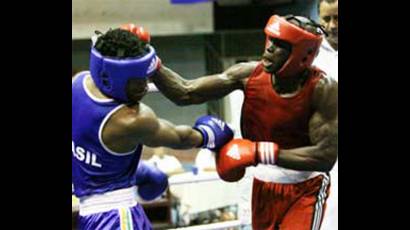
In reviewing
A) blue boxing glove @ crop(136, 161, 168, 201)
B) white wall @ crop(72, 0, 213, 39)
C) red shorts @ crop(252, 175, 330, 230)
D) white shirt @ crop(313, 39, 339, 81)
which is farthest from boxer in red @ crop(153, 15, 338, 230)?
white wall @ crop(72, 0, 213, 39)

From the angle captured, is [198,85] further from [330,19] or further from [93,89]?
[330,19]

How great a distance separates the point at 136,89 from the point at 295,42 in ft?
1.68

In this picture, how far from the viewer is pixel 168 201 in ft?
11.5

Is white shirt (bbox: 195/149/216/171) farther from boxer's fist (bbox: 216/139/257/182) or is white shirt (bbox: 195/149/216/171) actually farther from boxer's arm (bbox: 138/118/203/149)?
boxer's arm (bbox: 138/118/203/149)

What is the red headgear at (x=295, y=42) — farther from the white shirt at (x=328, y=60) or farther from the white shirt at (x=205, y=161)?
the white shirt at (x=205, y=161)

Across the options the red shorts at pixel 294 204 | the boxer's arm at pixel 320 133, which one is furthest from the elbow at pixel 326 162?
the red shorts at pixel 294 204

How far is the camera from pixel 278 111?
209 cm

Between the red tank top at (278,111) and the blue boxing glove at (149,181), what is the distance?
1.15 feet

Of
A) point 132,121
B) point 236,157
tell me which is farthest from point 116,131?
point 236,157

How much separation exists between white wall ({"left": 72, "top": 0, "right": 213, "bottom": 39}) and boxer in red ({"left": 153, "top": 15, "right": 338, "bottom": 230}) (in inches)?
14.2

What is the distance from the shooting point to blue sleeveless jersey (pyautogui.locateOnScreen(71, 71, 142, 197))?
1.86m
